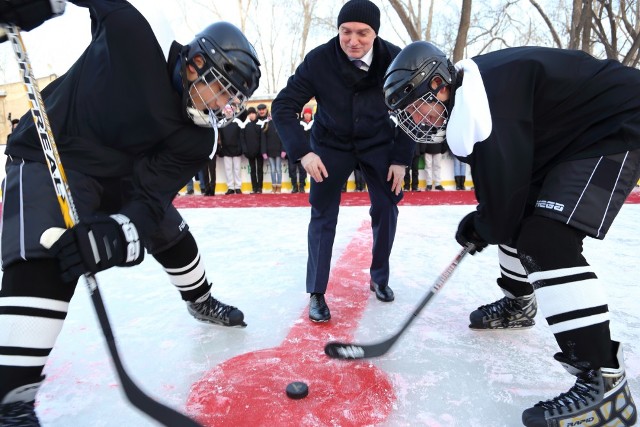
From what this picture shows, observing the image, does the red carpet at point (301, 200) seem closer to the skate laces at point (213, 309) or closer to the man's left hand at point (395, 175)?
the man's left hand at point (395, 175)

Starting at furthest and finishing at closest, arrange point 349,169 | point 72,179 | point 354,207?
point 354,207 < point 349,169 < point 72,179

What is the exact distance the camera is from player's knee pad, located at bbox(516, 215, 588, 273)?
1406 millimetres

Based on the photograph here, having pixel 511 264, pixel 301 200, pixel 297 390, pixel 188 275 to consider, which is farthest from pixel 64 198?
pixel 301 200

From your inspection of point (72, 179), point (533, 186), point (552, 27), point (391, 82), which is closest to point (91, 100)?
point (72, 179)

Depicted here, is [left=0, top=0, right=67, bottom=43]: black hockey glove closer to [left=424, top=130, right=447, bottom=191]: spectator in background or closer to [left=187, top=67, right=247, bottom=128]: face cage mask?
[left=187, top=67, right=247, bottom=128]: face cage mask

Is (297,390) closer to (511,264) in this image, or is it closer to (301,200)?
(511,264)

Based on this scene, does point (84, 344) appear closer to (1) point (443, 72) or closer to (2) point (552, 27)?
(1) point (443, 72)

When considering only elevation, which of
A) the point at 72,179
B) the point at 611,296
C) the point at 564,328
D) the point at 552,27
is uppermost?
the point at 552,27

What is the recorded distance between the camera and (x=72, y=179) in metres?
1.47

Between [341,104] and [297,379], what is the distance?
132cm

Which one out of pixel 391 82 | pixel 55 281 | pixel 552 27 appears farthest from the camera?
pixel 552 27

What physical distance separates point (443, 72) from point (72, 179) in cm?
127

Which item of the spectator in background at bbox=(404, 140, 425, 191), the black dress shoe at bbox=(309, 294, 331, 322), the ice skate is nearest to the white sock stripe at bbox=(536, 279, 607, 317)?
the ice skate

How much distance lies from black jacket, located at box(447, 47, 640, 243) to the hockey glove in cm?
109
